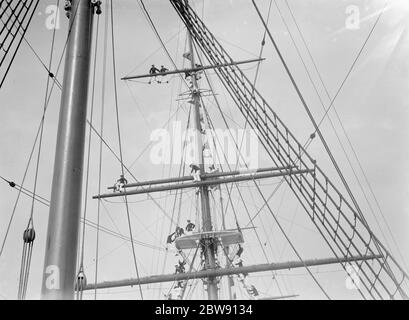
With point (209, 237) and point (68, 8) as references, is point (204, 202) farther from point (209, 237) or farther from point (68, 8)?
point (68, 8)

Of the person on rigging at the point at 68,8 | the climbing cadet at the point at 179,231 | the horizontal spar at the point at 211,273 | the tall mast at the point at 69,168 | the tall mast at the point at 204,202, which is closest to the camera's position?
the tall mast at the point at 69,168

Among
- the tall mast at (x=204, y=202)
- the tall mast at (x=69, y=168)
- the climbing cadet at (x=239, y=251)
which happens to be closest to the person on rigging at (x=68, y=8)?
the tall mast at (x=69, y=168)

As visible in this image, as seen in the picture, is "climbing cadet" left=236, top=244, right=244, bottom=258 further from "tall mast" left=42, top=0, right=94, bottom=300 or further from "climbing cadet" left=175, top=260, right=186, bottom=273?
"tall mast" left=42, top=0, right=94, bottom=300

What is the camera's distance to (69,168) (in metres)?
2.66

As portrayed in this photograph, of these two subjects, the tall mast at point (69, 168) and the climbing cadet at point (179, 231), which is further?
the climbing cadet at point (179, 231)

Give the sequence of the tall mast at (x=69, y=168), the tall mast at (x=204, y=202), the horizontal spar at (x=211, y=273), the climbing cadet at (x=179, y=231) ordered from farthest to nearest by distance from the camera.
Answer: the climbing cadet at (x=179, y=231), the tall mast at (x=204, y=202), the horizontal spar at (x=211, y=273), the tall mast at (x=69, y=168)

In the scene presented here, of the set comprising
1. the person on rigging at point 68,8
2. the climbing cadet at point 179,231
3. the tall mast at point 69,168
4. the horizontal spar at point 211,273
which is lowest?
the tall mast at point 69,168

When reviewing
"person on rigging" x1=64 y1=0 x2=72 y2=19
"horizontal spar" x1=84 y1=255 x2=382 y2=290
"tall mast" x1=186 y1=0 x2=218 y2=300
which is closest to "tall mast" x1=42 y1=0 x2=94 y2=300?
"person on rigging" x1=64 y1=0 x2=72 y2=19

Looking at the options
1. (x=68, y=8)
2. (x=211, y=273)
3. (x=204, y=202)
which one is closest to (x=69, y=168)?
(x=68, y=8)

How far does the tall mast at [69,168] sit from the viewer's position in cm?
241

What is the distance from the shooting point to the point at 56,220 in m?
2.52

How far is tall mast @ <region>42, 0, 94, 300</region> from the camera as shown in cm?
241

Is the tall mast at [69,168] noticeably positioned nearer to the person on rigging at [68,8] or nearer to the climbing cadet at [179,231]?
the person on rigging at [68,8]
